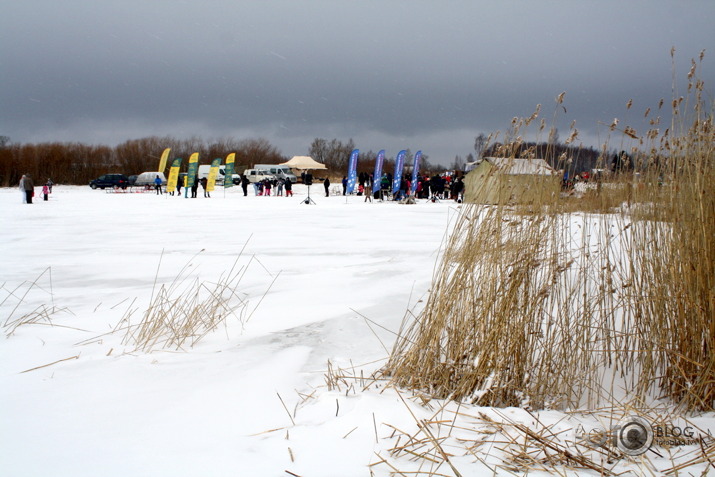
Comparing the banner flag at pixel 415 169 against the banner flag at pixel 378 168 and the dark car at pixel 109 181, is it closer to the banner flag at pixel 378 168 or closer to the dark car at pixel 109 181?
the banner flag at pixel 378 168

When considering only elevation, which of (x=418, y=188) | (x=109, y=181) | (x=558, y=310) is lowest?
(x=558, y=310)

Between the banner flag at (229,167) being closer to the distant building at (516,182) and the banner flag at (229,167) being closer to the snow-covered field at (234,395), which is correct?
the snow-covered field at (234,395)

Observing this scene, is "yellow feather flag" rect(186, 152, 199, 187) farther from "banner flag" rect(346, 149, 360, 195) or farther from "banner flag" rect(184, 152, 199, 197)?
"banner flag" rect(346, 149, 360, 195)

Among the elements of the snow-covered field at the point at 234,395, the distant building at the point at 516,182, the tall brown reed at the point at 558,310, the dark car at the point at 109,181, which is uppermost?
the dark car at the point at 109,181

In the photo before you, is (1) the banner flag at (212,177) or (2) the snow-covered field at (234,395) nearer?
(2) the snow-covered field at (234,395)

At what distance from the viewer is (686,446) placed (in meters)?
2.12

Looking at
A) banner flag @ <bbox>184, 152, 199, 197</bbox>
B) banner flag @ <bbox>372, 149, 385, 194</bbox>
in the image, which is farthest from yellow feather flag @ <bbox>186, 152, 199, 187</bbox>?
banner flag @ <bbox>372, 149, 385, 194</bbox>

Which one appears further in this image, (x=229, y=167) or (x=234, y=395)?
(x=229, y=167)

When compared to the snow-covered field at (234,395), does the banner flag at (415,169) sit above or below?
above

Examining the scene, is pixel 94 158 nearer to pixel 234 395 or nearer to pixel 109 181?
pixel 109 181

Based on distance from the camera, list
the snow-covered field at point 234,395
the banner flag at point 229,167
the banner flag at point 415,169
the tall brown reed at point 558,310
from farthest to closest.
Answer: the banner flag at point 229,167 < the banner flag at point 415,169 < the tall brown reed at point 558,310 < the snow-covered field at point 234,395

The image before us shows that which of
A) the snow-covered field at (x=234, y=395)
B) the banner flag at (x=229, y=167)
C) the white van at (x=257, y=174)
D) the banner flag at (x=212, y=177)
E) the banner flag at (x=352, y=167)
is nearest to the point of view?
the snow-covered field at (x=234, y=395)

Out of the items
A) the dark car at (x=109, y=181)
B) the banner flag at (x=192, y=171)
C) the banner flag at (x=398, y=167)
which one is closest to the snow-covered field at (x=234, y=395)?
the banner flag at (x=398, y=167)

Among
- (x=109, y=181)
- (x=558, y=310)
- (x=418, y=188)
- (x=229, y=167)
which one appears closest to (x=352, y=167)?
(x=418, y=188)
